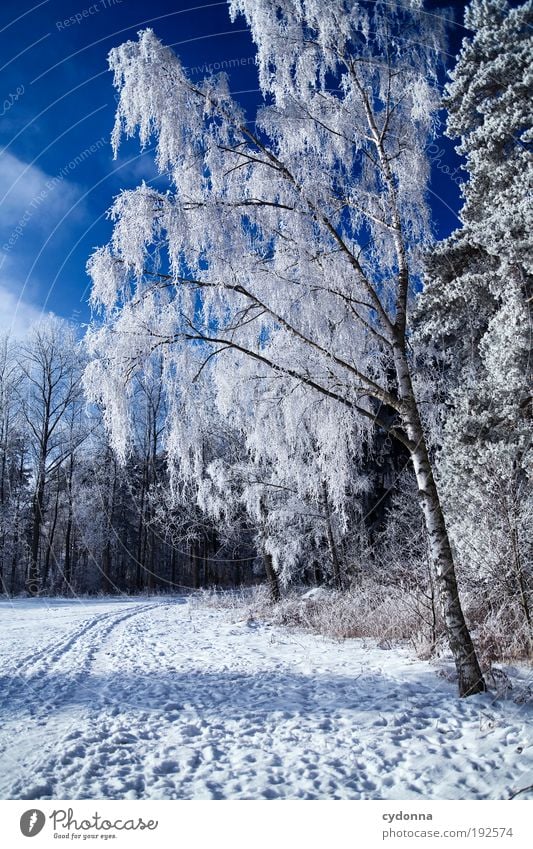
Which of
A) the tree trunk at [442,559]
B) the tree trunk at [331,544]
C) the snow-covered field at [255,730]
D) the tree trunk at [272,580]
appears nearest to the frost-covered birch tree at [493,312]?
the tree trunk at [442,559]

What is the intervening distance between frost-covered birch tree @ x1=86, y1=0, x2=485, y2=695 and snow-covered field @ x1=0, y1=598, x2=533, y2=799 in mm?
830

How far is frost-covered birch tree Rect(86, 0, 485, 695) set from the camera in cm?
396

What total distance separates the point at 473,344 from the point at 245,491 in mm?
6426

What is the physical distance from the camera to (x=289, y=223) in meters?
4.47

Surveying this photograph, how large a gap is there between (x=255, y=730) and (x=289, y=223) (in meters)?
4.34

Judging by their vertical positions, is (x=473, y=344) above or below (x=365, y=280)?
above

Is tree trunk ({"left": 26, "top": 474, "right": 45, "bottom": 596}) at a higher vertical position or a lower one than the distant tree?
lower

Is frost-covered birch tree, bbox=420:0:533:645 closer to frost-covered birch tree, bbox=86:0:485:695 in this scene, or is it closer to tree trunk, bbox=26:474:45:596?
frost-covered birch tree, bbox=86:0:485:695

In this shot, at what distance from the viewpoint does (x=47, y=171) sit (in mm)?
4879

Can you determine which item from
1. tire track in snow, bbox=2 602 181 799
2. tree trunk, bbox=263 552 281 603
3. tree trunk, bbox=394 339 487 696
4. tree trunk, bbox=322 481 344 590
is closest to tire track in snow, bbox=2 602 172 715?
tire track in snow, bbox=2 602 181 799

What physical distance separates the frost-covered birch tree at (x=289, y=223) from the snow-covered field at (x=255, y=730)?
0.83 metres

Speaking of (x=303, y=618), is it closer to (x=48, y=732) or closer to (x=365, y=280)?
(x=48, y=732)

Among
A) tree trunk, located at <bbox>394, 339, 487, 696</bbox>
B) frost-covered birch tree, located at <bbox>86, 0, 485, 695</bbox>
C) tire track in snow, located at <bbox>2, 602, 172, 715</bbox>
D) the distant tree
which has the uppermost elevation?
the distant tree
